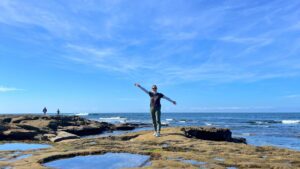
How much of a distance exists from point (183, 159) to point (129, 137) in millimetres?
7760

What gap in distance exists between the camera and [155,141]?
1515cm

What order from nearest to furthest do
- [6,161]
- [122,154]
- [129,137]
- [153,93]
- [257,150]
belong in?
[6,161] → [122,154] → [257,150] → [153,93] → [129,137]

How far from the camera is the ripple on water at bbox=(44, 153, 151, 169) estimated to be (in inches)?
391

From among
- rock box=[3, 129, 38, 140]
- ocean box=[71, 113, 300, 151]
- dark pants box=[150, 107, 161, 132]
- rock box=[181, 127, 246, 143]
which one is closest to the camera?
dark pants box=[150, 107, 161, 132]

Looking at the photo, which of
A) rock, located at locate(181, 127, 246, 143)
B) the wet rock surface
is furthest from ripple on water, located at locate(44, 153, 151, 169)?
rock, located at locate(181, 127, 246, 143)

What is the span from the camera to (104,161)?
1063cm

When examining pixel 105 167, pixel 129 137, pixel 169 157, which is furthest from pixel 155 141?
pixel 105 167

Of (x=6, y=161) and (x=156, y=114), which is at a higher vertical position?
(x=156, y=114)

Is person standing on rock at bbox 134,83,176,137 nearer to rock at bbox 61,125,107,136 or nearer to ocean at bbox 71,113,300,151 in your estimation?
ocean at bbox 71,113,300,151

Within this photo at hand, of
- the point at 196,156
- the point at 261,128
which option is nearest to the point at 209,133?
the point at 196,156

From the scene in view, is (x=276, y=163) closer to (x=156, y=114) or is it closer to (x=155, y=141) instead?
(x=155, y=141)

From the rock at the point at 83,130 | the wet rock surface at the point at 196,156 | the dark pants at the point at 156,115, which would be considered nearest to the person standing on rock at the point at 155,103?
the dark pants at the point at 156,115

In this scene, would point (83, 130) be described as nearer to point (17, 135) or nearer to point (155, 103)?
point (17, 135)

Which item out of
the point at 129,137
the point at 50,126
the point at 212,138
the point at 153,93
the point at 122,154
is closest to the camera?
the point at 122,154
